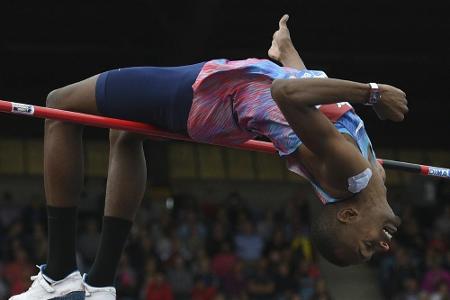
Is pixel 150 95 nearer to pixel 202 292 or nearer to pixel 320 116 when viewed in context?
pixel 320 116

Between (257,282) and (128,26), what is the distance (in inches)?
194

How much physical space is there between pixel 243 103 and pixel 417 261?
29.6 feet

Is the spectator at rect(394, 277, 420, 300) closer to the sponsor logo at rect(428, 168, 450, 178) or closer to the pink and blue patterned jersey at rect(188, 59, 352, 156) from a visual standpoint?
the sponsor logo at rect(428, 168, 450, 178)

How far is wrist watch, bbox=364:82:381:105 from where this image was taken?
13.4 feet

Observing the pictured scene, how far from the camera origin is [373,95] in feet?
13.5

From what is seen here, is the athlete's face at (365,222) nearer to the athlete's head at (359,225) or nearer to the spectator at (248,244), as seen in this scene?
the athlete's head at (359,225)

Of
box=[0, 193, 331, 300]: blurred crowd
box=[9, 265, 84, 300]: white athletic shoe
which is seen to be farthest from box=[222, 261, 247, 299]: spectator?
box=[9, 265, 84, 300]: white athletic shoe

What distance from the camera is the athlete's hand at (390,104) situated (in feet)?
13.6

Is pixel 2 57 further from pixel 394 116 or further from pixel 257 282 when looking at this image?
pixel 394 116

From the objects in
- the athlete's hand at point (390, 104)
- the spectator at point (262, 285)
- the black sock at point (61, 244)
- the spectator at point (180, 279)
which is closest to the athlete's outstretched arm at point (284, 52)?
the athlete's hand at point (390, 104)

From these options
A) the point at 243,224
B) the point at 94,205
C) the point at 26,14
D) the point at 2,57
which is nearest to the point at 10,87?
the point at 2,57

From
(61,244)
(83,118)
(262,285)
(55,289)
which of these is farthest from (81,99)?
(262,285)

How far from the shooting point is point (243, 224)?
41.5ft

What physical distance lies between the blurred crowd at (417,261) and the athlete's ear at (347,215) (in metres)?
7.89
